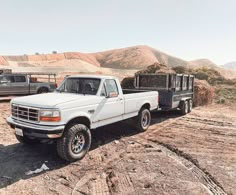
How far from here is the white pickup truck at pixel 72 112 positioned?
5.05 m

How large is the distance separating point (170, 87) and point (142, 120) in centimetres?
279

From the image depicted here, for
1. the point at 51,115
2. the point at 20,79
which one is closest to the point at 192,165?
the point at 51,115

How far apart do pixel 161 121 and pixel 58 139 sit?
5845 mm

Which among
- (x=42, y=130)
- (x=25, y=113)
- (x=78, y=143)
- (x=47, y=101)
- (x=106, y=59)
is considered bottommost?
(x=78, y=143)

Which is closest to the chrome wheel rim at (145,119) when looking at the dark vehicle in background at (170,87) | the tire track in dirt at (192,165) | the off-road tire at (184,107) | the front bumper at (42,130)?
the tire track in dirt at (192,165)

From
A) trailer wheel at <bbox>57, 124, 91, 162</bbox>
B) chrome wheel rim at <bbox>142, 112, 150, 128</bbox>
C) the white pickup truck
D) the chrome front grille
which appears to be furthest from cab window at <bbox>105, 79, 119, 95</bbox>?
the chrome front grille

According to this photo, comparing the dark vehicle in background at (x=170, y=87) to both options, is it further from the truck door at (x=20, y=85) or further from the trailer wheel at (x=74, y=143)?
the truck door at (x=20, y=85)

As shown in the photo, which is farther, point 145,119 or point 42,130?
point 145,119

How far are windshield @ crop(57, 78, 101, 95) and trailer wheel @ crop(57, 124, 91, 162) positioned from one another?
118cm

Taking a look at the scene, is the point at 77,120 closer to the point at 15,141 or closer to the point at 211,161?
the point at 15,141

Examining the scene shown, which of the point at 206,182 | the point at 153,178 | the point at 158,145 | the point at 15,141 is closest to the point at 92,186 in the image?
the point at 153,178

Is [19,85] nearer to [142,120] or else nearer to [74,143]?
[142,120]

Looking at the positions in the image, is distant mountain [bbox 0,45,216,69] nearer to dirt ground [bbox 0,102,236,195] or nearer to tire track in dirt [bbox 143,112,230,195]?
tire track in dirt [bbox 143,112,230,195]

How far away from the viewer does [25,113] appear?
5.38 metres
